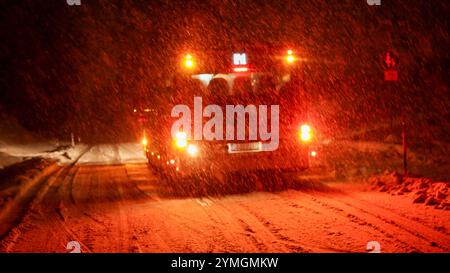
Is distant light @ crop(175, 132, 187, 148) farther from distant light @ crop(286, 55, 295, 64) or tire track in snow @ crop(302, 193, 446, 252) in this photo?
tire track in snow @ crop(302, 193, 446, 252)

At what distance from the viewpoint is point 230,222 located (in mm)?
8672

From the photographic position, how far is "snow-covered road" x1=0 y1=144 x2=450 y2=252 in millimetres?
7059

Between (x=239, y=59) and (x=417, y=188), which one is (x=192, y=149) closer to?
(x=239, y=59)

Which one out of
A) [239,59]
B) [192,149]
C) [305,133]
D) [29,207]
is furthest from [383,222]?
[29,207]

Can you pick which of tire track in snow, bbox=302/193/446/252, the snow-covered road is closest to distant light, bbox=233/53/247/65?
the snow-covered road

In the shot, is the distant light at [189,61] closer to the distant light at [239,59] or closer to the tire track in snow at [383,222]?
the distant light at [239,59]

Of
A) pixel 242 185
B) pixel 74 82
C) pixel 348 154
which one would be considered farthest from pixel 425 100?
pixel 74 82

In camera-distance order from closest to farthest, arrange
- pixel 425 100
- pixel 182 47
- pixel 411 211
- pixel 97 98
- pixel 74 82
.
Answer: pixel 411 211 → pixel 182 47 → pixel 425 100 → pixel 74 82 → pixel 97 98

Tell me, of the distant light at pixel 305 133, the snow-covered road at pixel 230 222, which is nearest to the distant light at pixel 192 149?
the snow-covered road at pixel 230 222

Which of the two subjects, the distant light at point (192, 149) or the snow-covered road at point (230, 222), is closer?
the snow-covered road at point (230, 222)

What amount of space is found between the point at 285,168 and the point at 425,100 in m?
32.8

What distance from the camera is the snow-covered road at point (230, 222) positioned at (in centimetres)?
706

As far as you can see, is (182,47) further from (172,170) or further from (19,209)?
(19,209)

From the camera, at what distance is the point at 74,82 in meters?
75.6
